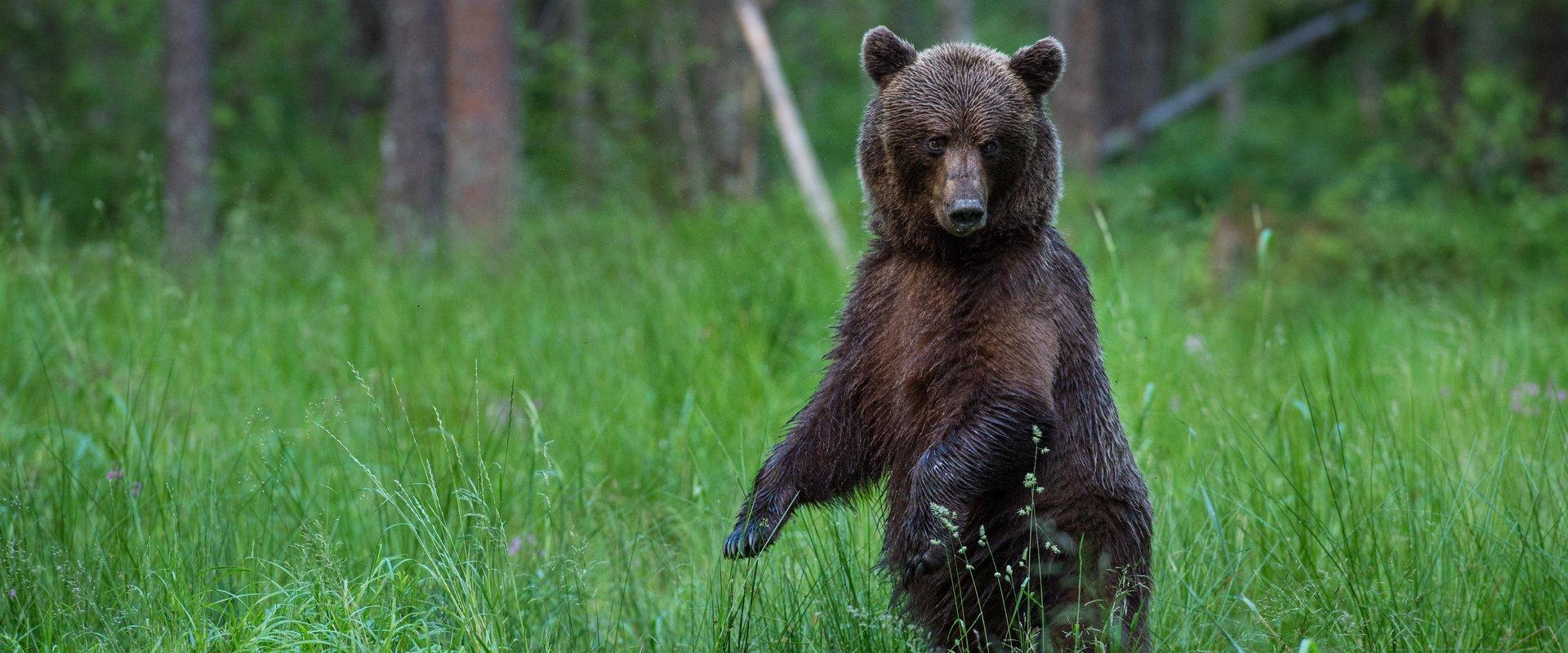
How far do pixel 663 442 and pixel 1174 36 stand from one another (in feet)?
91.2

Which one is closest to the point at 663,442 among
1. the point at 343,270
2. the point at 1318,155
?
the point at 343,270

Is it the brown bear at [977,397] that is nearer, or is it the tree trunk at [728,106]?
the brown bear at [977,397]

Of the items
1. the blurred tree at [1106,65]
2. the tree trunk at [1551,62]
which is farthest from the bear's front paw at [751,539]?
the tree trunk at [1551,62]

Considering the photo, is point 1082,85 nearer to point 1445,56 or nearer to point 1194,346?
point 1445,56

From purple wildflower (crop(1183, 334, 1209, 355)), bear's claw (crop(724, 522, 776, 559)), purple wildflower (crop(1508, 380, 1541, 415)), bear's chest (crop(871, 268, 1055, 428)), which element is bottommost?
purple wildflower (crop(1508, 380, 1541, 415))

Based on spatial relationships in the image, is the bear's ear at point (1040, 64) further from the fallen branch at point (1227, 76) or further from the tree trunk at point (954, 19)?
the fallen branch at point (1227, 76)

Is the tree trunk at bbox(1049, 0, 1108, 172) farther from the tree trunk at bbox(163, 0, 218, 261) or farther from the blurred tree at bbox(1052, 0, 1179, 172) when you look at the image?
the tree trunk at bbox(163, 0, 218, 261)

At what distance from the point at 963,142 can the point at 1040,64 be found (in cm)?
32

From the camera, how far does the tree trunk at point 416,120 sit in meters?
10.8

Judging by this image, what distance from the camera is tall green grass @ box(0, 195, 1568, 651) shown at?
3246mm

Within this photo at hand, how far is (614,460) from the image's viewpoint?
4887mm

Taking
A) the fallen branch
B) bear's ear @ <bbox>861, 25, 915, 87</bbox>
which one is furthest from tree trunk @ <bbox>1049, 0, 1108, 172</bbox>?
bear's ear @ <bbox>861, 25, 915, 87</bbox>

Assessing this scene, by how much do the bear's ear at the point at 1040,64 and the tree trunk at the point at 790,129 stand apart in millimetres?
5292

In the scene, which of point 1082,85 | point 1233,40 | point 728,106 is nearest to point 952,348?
point 728,106
